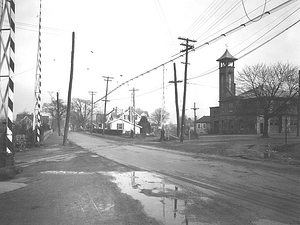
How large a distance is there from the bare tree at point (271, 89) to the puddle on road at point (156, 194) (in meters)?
28.9

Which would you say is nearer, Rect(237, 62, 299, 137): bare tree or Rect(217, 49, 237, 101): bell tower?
Rect(237, 62, 299, 137): bare tree

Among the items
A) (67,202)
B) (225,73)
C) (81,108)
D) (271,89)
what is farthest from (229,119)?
(67,202)

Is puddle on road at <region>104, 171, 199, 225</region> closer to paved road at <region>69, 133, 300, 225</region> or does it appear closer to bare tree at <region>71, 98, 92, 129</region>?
paved road at <region>69, 133, 300, 225</region>

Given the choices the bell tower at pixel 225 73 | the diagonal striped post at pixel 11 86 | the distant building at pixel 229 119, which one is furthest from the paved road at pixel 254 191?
the bell tower at pixel 225 73

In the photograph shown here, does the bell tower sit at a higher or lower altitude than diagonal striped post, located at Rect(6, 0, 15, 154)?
higher

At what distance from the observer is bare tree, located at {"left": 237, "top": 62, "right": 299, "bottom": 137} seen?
110ft

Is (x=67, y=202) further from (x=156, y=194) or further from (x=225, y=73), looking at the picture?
(x=225, y=73)

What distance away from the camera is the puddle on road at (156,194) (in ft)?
16.2

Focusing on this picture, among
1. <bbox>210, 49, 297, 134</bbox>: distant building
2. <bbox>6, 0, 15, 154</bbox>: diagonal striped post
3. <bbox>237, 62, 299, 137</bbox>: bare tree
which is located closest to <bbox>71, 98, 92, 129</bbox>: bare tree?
<bbox>210, 49, 297, 134</bbox>: distant building

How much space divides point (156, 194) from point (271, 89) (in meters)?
31.7

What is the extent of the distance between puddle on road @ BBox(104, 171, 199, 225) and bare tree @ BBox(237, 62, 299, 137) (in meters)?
28.9

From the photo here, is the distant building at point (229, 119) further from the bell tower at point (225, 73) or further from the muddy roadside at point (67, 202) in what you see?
the muddy roadside at point (67, 202)

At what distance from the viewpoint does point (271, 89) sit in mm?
34094

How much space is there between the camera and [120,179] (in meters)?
8.52
